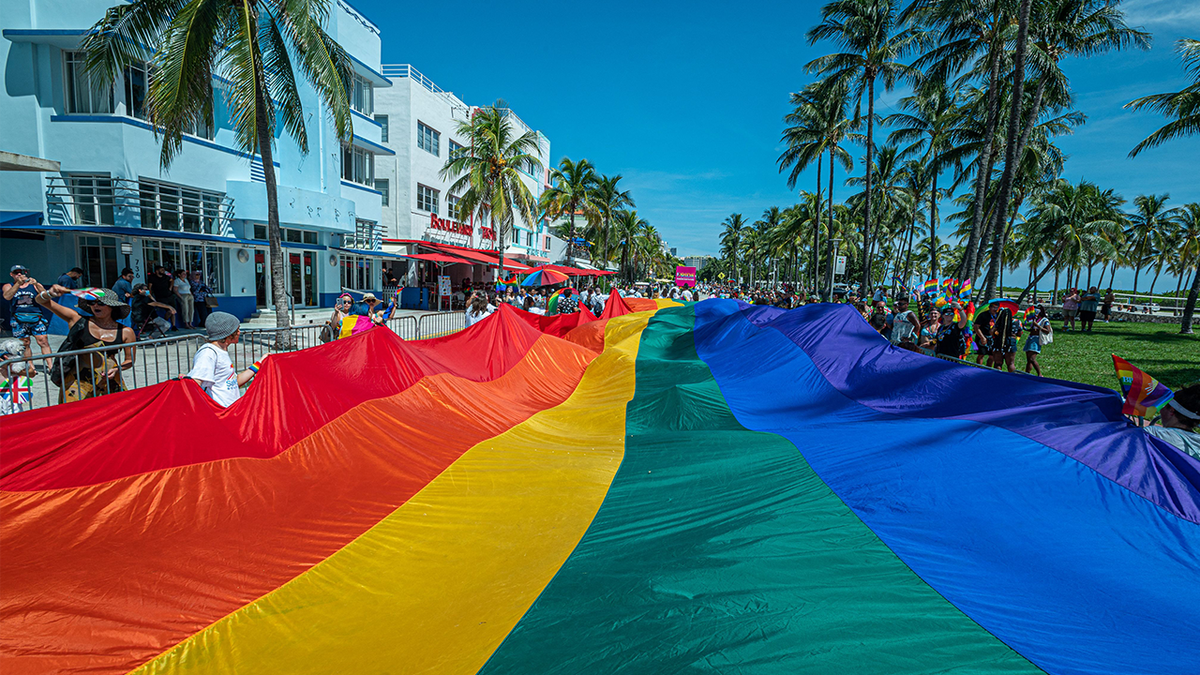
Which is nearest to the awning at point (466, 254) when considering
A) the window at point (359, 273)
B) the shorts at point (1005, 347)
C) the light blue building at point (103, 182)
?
the window at point (359, 273)

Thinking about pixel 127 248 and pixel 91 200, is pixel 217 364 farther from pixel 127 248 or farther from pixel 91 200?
pixel 91 200

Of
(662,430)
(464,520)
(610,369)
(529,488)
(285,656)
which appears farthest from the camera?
(610,369)

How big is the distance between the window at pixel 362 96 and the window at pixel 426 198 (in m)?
6.38

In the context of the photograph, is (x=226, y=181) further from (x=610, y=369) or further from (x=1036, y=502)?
(x=1036, y=502)

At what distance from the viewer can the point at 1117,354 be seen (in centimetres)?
1620

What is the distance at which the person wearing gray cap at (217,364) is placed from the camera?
5379 mm

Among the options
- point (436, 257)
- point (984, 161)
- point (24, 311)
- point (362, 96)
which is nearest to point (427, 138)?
point (362, 96)

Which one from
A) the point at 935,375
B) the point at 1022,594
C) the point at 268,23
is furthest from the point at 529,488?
the point at 268,23

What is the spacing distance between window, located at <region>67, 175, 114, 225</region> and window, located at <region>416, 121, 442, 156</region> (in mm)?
17497

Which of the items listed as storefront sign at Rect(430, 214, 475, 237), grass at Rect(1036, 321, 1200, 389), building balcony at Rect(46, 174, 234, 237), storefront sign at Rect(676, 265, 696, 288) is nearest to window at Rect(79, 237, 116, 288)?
building balcony at Rect(46, 174, 234, 237)

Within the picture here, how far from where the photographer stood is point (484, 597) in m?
3.45

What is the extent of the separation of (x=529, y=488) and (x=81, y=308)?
5593mm

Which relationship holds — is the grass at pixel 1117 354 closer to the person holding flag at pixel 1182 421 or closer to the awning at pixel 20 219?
the person holding flag at pixel 1182 421

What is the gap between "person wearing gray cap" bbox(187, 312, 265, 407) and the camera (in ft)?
17.6
